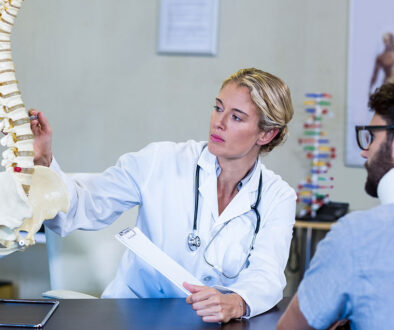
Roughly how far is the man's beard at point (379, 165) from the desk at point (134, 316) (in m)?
0.50

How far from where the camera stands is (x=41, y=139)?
1.77 m

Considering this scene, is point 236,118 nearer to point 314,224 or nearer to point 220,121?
point 220,121

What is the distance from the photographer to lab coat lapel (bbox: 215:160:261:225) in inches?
82.4

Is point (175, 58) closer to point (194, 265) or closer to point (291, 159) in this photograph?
point (291, 159)

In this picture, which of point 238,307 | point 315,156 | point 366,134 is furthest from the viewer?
point 315,156

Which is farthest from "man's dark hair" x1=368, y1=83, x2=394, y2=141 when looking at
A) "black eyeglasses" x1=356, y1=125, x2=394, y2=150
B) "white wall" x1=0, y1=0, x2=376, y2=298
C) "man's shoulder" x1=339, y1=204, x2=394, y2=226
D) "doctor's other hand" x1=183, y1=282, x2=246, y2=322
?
"white wall" x1=0, y1=0, x2=376, y2=298

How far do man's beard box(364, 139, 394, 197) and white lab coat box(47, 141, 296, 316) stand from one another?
60cm

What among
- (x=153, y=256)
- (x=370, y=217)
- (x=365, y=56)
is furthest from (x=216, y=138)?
(x=365, y=56)

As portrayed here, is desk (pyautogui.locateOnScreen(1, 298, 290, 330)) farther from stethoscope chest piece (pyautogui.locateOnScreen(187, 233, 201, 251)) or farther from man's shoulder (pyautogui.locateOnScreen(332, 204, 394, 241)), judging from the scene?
man's shoulder (pyautogui.locateOnScreen(332, 204, 394, 241))

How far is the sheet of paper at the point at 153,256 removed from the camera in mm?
1747

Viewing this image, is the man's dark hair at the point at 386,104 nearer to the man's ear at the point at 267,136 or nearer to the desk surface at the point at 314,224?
the man's ear at the point at 267,136

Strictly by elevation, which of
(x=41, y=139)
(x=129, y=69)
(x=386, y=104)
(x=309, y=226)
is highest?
(x=129, y=69)

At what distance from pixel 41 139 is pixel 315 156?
2827 mm

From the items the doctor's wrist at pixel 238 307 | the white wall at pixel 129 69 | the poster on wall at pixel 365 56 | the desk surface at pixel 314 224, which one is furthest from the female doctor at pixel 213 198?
the poster on wall at pixel 365 56
